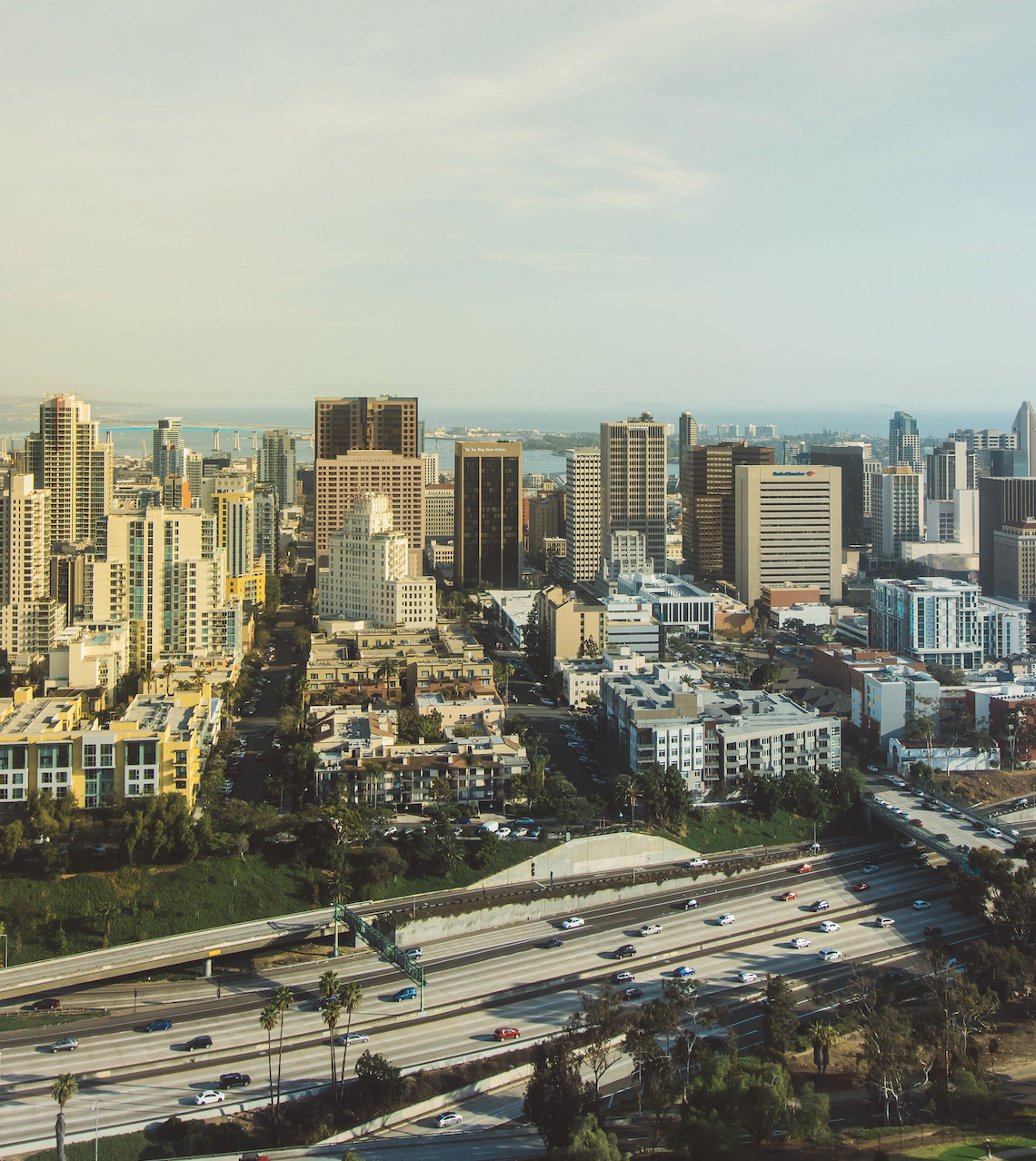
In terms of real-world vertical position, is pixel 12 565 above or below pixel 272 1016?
above

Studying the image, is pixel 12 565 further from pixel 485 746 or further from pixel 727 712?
pixel 727 712

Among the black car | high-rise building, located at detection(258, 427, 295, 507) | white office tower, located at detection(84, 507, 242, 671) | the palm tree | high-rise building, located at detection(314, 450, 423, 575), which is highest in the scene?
high-rise building, located at detection(258, 427, 295, 507)

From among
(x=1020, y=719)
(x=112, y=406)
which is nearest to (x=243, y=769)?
(x=1020, y=719)

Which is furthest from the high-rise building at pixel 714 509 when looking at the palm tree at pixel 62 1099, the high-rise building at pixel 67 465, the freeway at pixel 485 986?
the palm tree at pixel 62 1099

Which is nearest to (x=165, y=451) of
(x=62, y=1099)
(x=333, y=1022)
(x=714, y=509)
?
Answer: (x=714, y=509)

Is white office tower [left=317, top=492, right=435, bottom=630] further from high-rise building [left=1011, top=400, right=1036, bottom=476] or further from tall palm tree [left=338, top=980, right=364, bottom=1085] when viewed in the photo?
high-rise building [left=1011, top=400, right=1036, bottom=476]

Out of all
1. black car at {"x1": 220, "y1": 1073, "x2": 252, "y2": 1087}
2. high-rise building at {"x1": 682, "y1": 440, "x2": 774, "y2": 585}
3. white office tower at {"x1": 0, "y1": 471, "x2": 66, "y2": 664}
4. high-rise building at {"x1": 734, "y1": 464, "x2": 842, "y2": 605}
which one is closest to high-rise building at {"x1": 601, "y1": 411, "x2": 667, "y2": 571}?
high-rise building at {"x1": 682, "y1": 440, "x2": 774, "y2": 585}

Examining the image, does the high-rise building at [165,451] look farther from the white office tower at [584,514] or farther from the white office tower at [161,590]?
the white office tower at [161,590]
